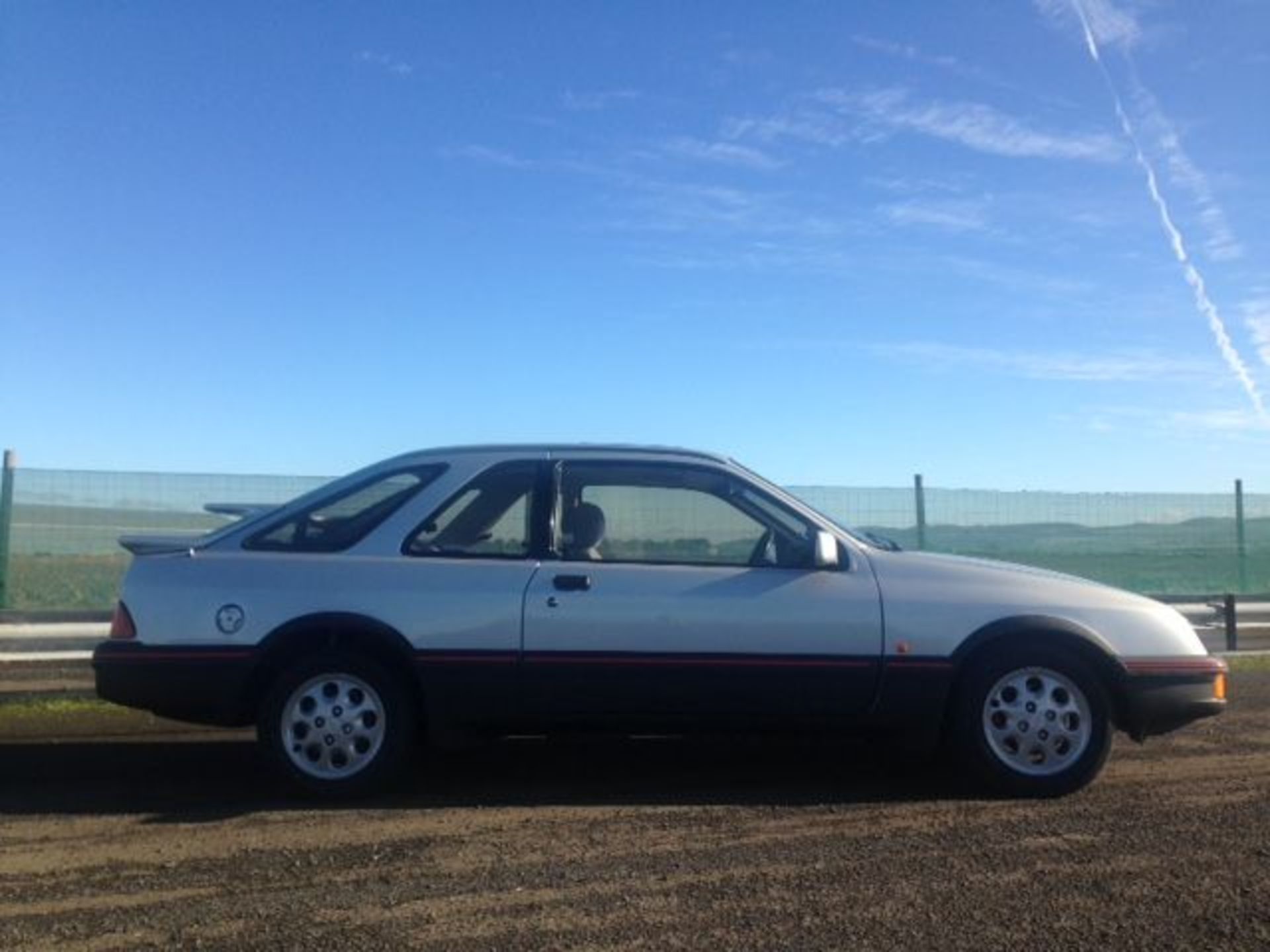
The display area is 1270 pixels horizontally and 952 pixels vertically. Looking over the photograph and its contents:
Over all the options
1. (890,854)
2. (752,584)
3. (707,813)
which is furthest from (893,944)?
(752,584)

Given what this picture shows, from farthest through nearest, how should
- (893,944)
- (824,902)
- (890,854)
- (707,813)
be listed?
(707,813) < (890,854) < (824,902) < (893,944)

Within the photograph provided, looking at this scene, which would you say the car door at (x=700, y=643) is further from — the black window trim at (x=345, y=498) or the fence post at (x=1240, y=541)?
the fence post at (x=1240, y=541)

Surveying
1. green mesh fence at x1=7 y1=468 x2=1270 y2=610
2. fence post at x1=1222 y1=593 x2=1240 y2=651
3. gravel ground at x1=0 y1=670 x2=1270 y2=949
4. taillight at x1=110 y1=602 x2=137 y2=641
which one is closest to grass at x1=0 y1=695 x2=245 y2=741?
gravel ground at x1=0 y1=670 x2=1270 y2=949

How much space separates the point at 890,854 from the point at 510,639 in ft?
6.49

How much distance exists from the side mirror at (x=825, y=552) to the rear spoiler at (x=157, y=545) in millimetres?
2995

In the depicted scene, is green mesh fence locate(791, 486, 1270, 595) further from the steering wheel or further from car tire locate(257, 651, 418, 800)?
car tire locate(257, 651, 418, 800)

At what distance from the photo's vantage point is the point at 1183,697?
5.78m

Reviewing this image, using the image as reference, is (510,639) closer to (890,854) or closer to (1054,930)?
(890,854)

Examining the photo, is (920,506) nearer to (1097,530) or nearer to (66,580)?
(1097,530)

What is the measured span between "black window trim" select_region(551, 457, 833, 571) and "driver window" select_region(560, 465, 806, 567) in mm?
11

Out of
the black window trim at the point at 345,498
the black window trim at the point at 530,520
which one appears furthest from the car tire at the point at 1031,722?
the black window trim at the point at 345,498

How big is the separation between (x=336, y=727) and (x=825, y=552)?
244 centimetres

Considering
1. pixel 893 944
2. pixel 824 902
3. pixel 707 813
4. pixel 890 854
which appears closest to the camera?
pixel 893 944

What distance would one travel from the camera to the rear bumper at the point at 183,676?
18.7 feet
